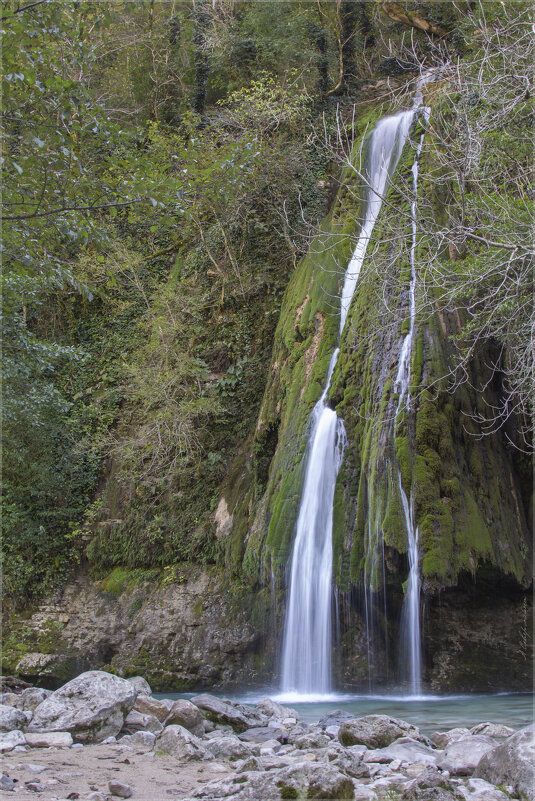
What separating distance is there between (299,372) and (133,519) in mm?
4809

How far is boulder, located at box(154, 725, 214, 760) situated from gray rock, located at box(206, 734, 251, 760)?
→ 0.21 feet

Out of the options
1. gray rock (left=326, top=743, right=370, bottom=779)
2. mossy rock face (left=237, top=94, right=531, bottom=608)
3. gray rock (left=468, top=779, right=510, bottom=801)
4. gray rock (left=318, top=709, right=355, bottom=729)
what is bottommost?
gray rock (left=318, top=709, right=355, bottom=729)

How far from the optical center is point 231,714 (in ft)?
18.5

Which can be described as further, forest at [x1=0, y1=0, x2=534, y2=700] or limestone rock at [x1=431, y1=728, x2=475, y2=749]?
forest at [x1=0, y1=0, x2=534, y2=700]

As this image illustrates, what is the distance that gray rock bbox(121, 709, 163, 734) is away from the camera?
16.3ft

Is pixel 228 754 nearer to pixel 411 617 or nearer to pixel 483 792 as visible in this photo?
pixel 483 792

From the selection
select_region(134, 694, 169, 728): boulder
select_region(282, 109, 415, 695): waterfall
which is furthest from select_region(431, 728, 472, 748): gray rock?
select_region(282, 109, 415, 695): waterfall

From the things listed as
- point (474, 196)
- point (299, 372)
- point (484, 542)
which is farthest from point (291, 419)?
point (474, 196)

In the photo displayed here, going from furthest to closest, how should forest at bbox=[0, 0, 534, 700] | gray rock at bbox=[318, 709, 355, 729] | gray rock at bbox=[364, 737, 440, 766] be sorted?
1. forest at bbox=[0, 0, 534, 700]
2. gray rock at bbox=[318, 709, 355, 729]
3. gray rock at bbox=[364, 737, 440, 766]

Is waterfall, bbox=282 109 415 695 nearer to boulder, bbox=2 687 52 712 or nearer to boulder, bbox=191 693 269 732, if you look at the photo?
boulder, bbox=191 693 269 732

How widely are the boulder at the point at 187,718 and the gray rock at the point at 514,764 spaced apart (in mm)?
2504

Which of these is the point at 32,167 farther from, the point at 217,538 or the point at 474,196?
the point at 217,538

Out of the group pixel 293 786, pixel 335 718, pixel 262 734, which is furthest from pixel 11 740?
pixel 335 718

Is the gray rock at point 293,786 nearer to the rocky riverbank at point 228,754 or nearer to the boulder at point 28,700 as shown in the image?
the rocky riverbank at point 228,754
